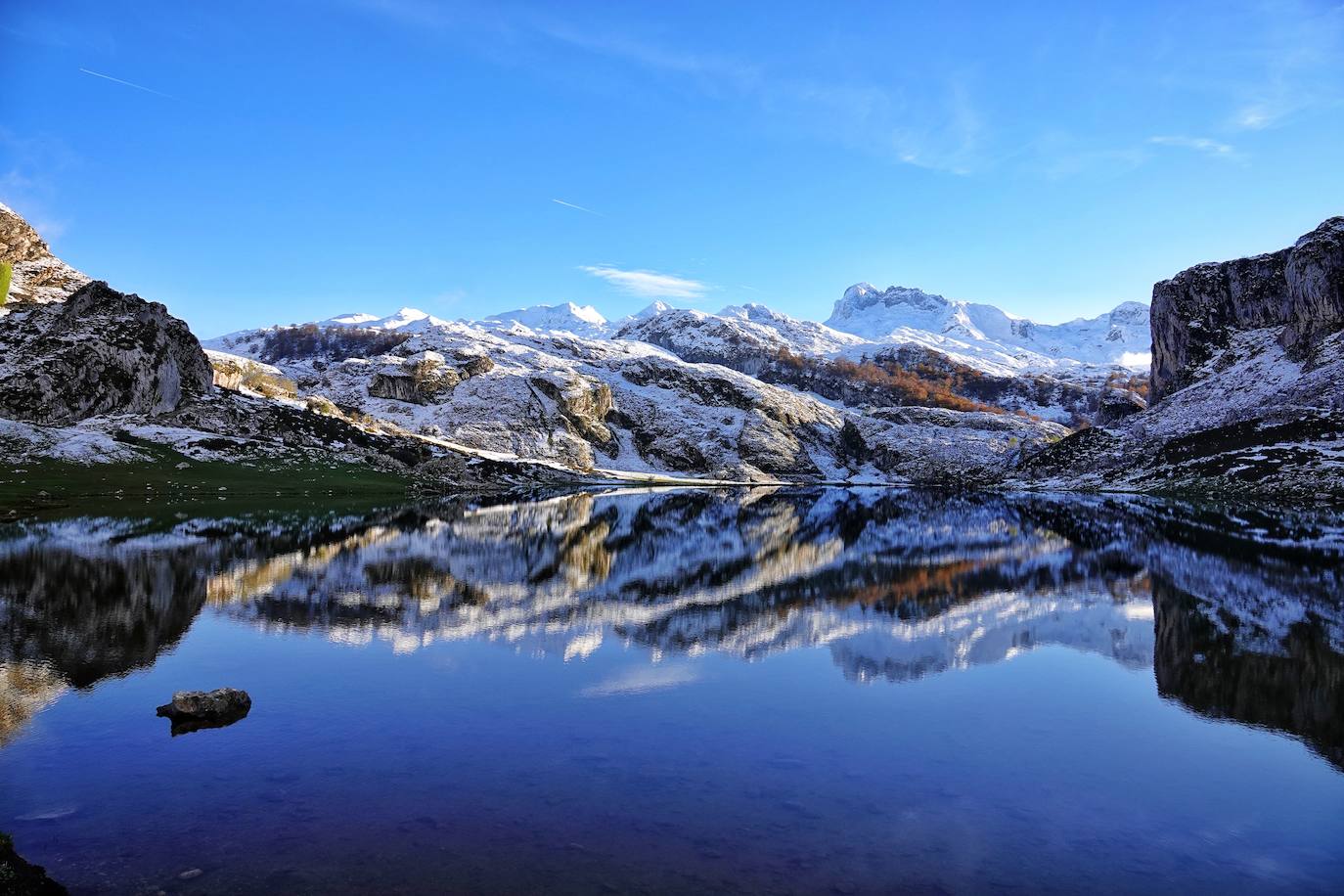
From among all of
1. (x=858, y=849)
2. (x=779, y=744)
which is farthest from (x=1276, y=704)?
(x=858, y=849)

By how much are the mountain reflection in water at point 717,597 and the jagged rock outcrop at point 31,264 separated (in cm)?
12935

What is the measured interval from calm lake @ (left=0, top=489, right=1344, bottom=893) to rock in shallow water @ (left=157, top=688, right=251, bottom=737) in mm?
462

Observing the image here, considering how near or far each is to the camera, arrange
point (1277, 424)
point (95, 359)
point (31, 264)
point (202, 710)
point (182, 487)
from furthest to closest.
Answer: point (31, 264) → point (1277, 424) → point (95, 359) → point (182, 487) → point (202, 710)

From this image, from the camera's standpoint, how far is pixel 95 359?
5300 inches

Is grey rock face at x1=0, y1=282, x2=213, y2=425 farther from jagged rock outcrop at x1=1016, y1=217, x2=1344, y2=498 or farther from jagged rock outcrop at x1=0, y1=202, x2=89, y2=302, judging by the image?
jagged rock outcrop at x1=1016, y1=217, x2=1344, y2=498

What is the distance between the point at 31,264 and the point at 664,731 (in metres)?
205

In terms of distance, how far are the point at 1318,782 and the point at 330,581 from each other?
42059 millimetres

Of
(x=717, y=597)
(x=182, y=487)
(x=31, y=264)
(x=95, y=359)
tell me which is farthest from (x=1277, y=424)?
(x=31, y=264)

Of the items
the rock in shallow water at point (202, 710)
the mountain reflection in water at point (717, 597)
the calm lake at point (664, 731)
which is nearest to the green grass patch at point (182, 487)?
the mountain reflection in water at point (717, 597)

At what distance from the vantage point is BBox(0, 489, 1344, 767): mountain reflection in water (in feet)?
88.0

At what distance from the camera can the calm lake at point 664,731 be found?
13133 mm

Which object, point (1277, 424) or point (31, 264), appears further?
point (31, 264)

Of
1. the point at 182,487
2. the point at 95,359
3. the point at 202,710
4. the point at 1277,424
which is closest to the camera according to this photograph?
the point at 202,710

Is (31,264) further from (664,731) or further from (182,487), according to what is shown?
(664,731)
